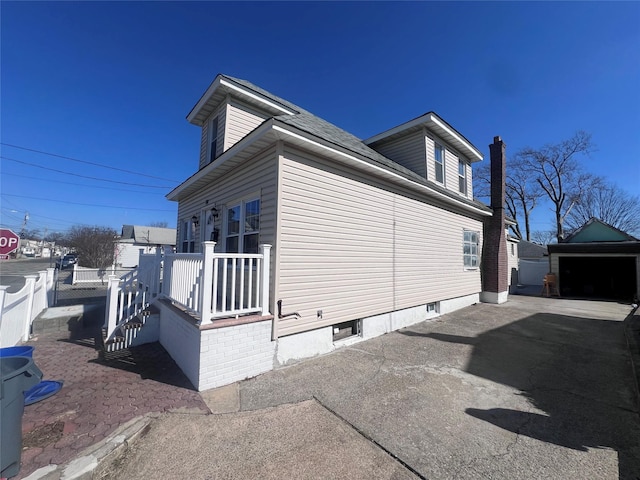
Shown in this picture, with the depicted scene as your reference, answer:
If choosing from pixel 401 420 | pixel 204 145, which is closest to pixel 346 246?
pixel 401 420

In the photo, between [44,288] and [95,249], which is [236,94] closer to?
[44,288]

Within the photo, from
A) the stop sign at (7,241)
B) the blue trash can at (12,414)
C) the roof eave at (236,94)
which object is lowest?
the blue trash can at (12,414)

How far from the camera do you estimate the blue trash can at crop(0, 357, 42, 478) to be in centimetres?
209

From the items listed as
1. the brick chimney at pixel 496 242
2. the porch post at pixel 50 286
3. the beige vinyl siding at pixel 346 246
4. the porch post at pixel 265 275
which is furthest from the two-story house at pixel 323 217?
the porch post at pixel 50 286

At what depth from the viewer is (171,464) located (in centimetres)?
238

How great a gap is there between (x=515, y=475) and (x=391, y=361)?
105 inches

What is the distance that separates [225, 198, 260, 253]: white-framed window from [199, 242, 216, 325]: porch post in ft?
4.66

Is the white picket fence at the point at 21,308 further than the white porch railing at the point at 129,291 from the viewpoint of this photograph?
No

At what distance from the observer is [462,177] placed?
445 inches

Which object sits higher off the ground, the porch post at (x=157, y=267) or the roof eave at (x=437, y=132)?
the roof eave at (x=437, y=132)

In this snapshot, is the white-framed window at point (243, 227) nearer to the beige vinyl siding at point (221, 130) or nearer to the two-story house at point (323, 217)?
the two-story house at point (323, 217)

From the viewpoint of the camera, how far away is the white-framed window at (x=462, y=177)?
36.7 feet

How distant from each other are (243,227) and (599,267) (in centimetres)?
2014

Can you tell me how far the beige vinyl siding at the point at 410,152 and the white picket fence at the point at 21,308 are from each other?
10344mm
